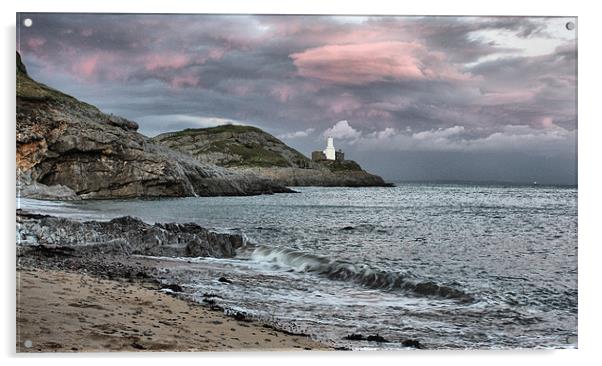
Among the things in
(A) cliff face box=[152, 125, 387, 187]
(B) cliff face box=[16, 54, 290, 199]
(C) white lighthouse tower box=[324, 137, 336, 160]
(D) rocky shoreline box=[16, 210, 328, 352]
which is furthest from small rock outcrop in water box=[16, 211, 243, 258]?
(C) white lighthouse tower box=[324, 137, 336, 160]

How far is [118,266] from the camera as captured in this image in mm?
4566

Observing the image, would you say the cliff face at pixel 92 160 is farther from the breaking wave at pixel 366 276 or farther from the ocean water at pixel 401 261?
the breaking wave at pixel 366 276

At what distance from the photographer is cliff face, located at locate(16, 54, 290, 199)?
4289mm

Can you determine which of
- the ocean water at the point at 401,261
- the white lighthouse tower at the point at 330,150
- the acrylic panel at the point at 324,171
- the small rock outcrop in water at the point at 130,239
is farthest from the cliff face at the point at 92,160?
the white lighthouse tower at the point at 330,150

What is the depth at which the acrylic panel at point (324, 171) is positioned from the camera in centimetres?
423

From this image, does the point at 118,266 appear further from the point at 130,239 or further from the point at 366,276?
the point at 366,276

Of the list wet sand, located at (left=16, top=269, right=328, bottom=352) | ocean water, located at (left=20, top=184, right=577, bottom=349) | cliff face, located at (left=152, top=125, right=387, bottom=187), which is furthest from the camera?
cliff face, located at (left=152, top=125, right=387, bottom=187)

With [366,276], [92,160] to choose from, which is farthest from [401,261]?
[92,160]

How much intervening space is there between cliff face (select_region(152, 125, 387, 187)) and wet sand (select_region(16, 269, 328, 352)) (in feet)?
4.25

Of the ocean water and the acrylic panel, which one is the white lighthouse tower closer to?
the acrylic panel

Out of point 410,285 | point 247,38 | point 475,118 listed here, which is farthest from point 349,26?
point 410,285

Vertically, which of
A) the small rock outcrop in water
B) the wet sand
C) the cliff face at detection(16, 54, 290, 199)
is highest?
the cliff face at detection(16, 54, 290, 199)

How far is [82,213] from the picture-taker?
4527 millimetres
